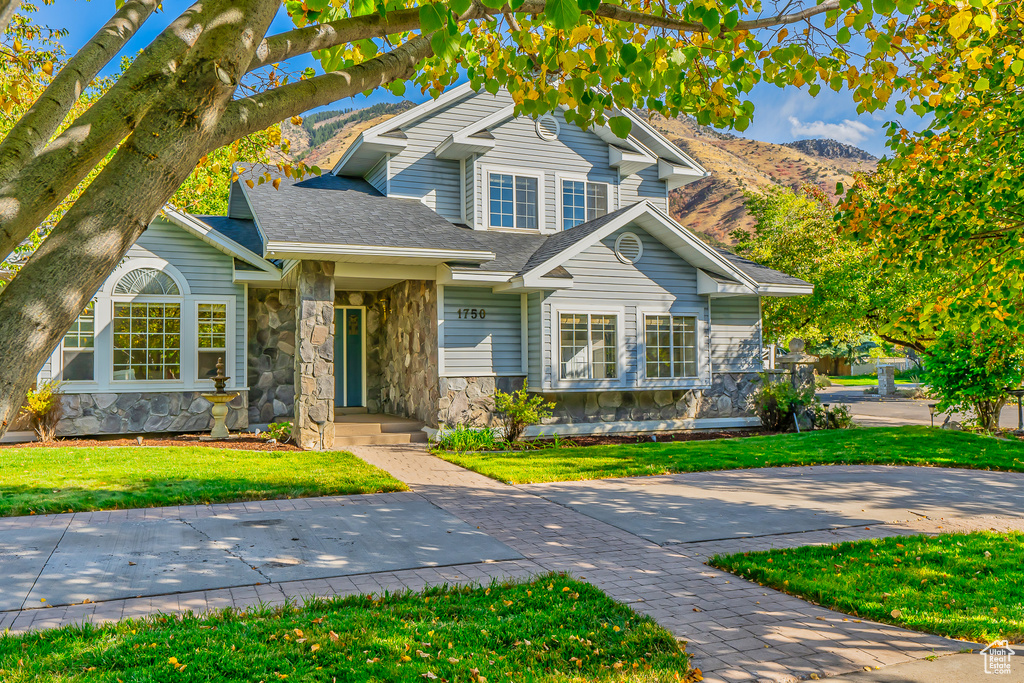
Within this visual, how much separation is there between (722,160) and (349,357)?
96340 millimetres

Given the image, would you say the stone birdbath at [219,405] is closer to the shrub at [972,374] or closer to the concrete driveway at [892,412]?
the shrub at [972,374]

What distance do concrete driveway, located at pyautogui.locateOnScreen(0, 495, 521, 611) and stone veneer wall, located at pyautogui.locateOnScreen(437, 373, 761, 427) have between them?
5.92 metres

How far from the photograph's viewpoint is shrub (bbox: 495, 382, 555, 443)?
1257cm

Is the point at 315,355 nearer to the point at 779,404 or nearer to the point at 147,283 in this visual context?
the point at 147,283

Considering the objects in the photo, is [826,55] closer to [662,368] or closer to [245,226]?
[662,368]

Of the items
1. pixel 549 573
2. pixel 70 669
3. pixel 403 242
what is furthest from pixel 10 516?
pixel 403 242

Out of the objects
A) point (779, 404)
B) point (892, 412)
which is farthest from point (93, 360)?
point (892, 412)

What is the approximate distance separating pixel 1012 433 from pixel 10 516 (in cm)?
1722

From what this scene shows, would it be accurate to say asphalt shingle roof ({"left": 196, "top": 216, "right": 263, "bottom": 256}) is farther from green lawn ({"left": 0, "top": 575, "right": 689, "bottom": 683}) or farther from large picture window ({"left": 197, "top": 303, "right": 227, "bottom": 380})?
green lawn ({"left": 0, "top": 575, "right": 689, "bottom": 683})

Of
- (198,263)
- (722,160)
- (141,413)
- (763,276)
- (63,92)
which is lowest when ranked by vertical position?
(141,413)

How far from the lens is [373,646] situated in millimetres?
3658

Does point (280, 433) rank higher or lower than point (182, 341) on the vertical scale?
lower

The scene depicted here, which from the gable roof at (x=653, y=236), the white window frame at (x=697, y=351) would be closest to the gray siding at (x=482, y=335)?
the gable roof at (x=653, y=236)

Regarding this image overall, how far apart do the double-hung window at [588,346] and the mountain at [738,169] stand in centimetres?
6438
